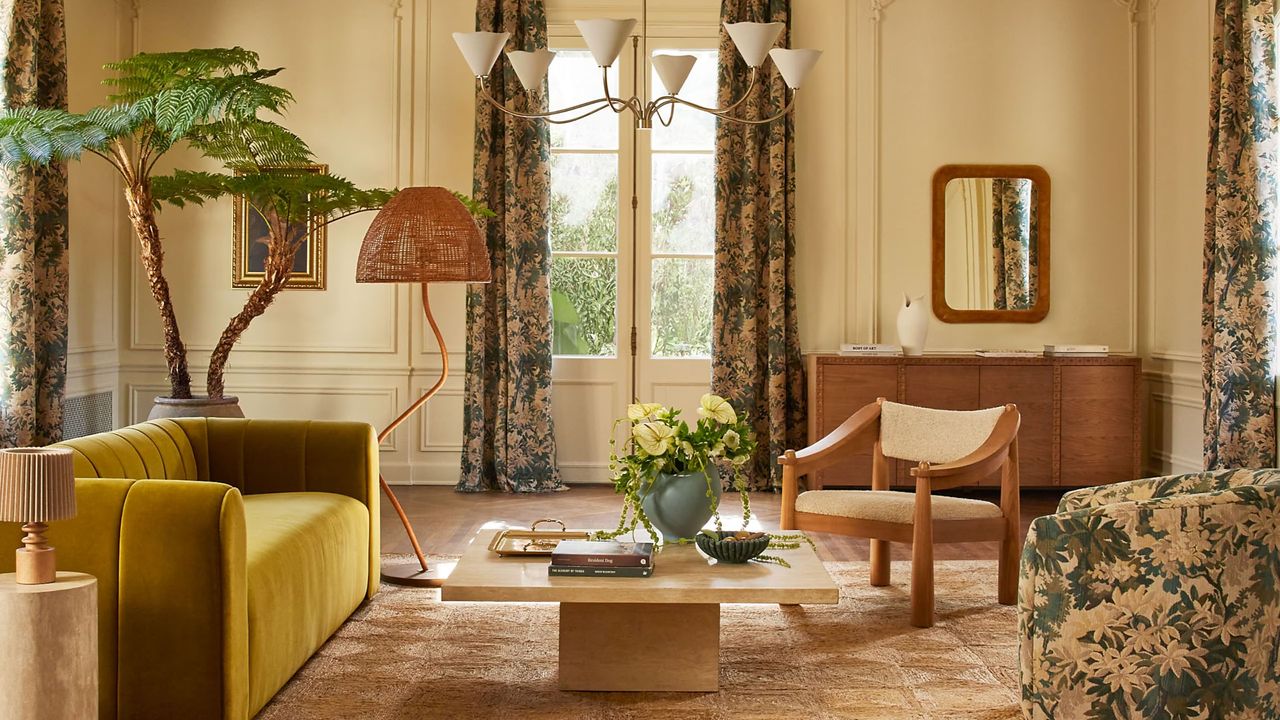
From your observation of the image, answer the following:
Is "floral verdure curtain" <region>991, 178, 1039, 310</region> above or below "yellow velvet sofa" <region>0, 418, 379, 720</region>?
above

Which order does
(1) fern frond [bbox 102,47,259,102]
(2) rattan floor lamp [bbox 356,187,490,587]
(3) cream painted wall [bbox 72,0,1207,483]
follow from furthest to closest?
(3) cream painted wall [bbox 72,0,1207,483] < (1) fern frond [bbox 102,47,259,102] < (2) rattan floor lamp [bbox 356,187,490,587]

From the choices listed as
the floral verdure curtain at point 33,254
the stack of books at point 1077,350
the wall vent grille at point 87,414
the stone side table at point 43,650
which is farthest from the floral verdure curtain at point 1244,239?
the wall vent grille at point 87,414

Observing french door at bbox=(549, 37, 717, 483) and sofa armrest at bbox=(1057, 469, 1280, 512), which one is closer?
sofa armrest at bbox=(1057, 469, 1280, 512)

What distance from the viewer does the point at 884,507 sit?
398 centimetres

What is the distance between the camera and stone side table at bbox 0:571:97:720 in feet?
7.89

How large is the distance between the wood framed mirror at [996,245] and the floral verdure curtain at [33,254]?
15.5 feet

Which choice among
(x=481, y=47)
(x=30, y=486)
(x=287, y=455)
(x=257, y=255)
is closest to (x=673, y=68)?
(x=481, y=47)

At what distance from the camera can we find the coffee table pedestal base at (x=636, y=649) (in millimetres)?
3227

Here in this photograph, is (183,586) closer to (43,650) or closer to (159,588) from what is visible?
A: (159,588)

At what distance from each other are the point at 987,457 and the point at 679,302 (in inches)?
122

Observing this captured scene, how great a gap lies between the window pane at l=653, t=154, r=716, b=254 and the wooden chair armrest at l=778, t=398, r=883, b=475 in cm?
253

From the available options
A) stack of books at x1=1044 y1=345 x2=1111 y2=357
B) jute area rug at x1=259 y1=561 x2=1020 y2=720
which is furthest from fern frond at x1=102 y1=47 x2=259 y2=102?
stack of books at x1=1044 y1=345 x2=1111 y2=357

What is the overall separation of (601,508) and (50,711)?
3.78 m

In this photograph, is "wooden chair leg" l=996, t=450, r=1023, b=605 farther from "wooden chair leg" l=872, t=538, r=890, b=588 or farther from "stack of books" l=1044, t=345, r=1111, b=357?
"stack of books" l=1044, t=345, r=1111, b=357
